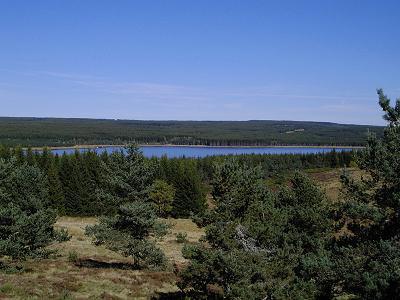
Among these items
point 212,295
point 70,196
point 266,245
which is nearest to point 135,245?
point 212,295

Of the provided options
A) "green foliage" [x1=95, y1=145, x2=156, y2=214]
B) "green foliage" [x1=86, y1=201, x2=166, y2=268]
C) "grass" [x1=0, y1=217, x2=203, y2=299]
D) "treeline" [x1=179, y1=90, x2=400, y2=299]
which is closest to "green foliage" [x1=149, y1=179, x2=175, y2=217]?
"grass" [x1=0, y1=217, x2=203, y2=299]

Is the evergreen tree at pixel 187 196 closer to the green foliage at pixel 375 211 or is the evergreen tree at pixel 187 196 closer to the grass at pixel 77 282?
the grass at pixel 77 282

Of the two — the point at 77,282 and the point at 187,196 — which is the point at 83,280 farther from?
the point at 187,196

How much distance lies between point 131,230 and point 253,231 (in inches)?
516

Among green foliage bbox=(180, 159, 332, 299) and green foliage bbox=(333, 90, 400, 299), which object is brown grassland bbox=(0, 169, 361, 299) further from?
green foliage bbox=(180, 159, 332, 299)

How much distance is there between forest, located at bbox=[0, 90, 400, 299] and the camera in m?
14.2

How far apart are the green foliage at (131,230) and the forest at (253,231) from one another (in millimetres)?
63

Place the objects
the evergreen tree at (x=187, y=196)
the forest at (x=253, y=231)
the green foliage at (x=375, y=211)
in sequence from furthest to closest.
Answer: the evergreen tree at (x=187, y=196) < the forest at (x=253, y=231) < the green foliage at (x=375, y=211)

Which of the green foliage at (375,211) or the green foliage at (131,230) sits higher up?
the green foliage at (375,211)

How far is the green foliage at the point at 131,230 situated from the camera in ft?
93.5

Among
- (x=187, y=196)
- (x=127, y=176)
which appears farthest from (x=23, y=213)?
(x=187, y=196)

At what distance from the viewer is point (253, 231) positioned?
18.1 m

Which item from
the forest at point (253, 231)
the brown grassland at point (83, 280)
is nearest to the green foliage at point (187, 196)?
the brown grassland at point (83, 280)

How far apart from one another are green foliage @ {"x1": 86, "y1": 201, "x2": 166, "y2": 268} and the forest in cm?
6
